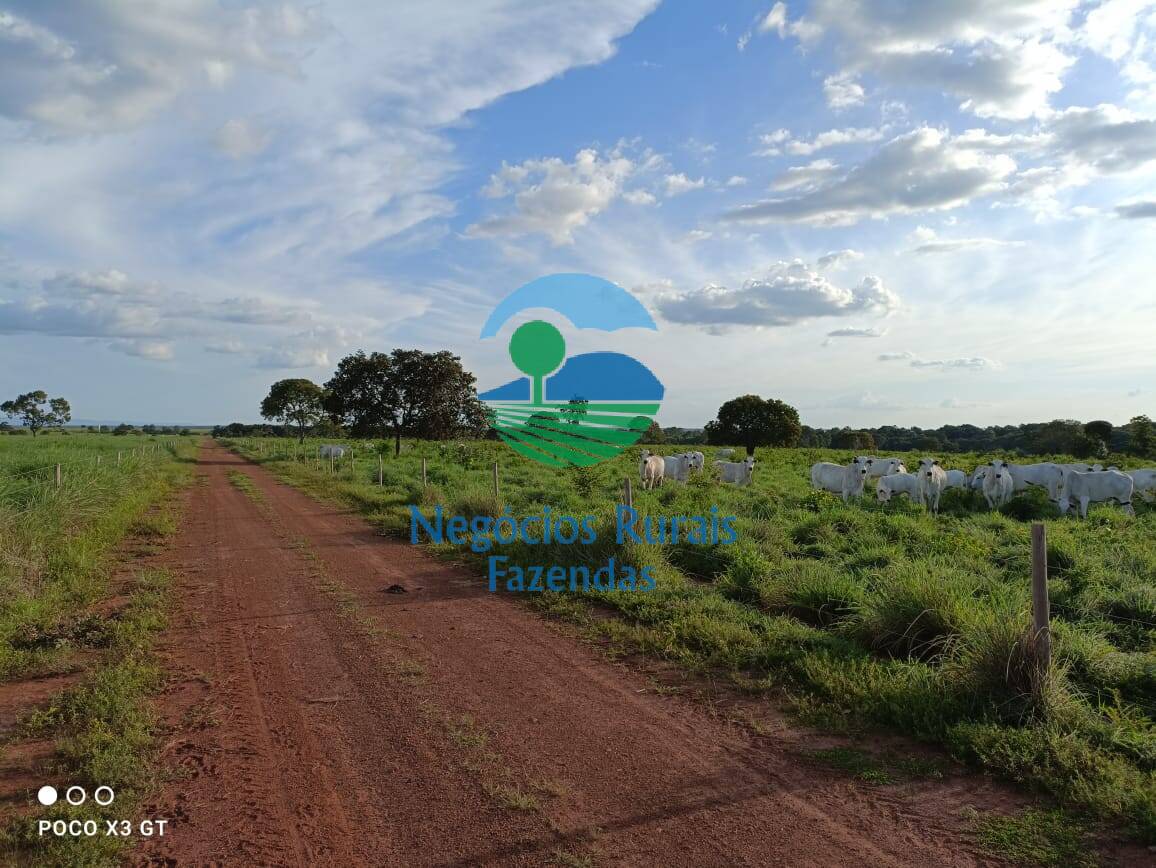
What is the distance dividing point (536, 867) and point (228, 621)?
535 centimetres

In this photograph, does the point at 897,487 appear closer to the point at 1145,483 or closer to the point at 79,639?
the point at 1145,483

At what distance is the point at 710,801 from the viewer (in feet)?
12.7

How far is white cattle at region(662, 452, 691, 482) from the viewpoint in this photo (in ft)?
72.6

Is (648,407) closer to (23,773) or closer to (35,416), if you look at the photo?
(23,773)

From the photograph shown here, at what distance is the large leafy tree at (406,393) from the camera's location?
3669cm

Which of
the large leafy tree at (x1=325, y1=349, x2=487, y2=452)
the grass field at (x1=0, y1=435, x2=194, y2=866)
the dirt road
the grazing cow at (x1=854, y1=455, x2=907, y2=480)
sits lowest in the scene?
the dirt road

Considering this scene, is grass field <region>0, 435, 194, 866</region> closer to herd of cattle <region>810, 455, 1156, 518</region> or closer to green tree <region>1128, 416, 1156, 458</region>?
herd of cattle <region>810, 455, 1156, 518</region>

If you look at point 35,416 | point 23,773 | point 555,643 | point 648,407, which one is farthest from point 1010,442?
point 35,416

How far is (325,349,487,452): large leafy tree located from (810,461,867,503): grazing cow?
20.7m

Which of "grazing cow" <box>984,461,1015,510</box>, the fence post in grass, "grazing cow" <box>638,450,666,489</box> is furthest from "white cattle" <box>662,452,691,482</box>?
the fence post in grass

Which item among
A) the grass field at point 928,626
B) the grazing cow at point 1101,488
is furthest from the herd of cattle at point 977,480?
the grass field at point 928,626

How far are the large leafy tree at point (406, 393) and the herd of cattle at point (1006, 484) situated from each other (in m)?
22.1

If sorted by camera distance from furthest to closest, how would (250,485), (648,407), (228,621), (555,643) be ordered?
(250,485), (648,407), (228,621), (555,643)

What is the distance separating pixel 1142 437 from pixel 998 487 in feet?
107
